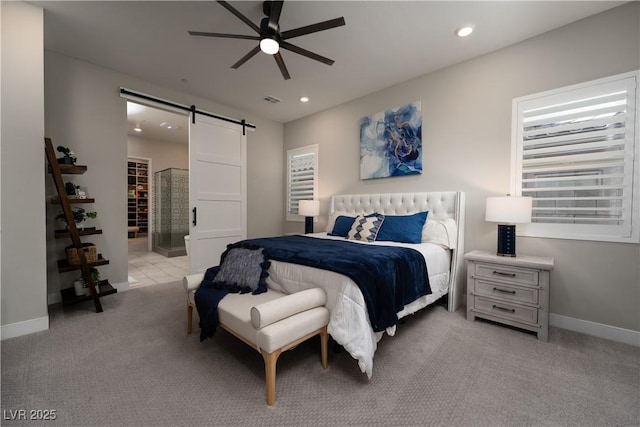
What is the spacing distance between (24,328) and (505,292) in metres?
4.39

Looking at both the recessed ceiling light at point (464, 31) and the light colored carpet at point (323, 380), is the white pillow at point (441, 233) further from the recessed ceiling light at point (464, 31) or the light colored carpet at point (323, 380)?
the recessed ceiling light at point (464, 31)

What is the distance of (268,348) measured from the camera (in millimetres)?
1526

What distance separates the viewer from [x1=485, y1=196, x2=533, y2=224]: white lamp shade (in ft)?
8.00

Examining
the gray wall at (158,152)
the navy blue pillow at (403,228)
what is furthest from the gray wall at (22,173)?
the gray wall at (158,152)

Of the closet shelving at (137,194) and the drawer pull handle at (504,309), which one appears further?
the closet shelving at (137,194)

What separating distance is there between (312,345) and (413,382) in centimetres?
82

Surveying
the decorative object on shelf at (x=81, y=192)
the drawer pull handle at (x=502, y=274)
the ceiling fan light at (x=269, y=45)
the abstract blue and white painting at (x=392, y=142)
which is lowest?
the drawer pull handle at (x=502, y=274)

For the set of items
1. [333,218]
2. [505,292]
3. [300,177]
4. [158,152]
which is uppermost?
[158,152]

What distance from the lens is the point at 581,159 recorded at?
2441 millimetres

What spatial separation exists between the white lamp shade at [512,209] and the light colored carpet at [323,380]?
3.44ft

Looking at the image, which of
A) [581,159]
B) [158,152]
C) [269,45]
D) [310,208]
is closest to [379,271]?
[269,45]

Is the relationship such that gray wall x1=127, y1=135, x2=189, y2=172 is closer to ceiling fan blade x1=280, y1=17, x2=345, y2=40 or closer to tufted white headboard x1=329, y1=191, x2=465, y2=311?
tufted white headboard x1=329, y1=191, x2=465, y2=311

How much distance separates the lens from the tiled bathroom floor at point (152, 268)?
4.10 metres

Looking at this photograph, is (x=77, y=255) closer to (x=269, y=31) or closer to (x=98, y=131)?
(x=98, y=131)
